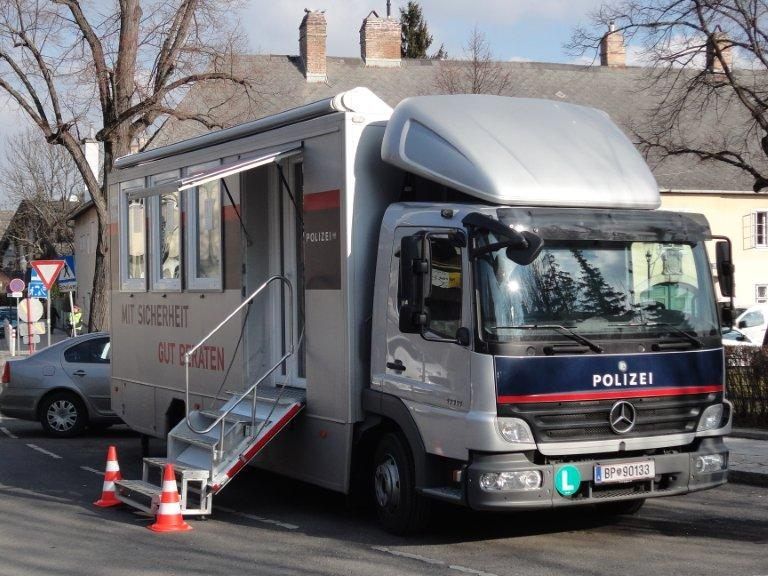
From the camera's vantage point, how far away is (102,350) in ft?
54.5

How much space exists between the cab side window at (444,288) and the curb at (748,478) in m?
4.83

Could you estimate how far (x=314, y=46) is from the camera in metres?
46.2

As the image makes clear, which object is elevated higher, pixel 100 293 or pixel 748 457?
pixel 100 293

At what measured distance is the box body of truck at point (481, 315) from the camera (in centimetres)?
783

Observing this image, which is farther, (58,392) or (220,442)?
(58,392)

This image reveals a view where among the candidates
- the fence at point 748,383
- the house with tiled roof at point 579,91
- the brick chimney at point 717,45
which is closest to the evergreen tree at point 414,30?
the house with tiled roof at point 579,91

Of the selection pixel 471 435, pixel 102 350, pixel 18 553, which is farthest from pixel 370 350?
pixel 102 350

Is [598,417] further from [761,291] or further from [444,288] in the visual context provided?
[761,291]

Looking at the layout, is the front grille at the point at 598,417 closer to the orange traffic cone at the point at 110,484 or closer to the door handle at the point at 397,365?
the door handle at the point at 397,365

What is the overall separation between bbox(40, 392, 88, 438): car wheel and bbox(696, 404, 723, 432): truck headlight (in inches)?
402

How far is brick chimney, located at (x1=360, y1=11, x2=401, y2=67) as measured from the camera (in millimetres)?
47938

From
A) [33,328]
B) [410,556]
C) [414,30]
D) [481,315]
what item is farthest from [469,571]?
[414,30]

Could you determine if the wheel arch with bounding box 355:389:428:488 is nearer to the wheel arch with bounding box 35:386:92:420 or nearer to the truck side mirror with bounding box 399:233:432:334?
the truck side mirror with bounding box 399:233:432:334

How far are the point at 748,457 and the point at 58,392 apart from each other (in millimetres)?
9345
